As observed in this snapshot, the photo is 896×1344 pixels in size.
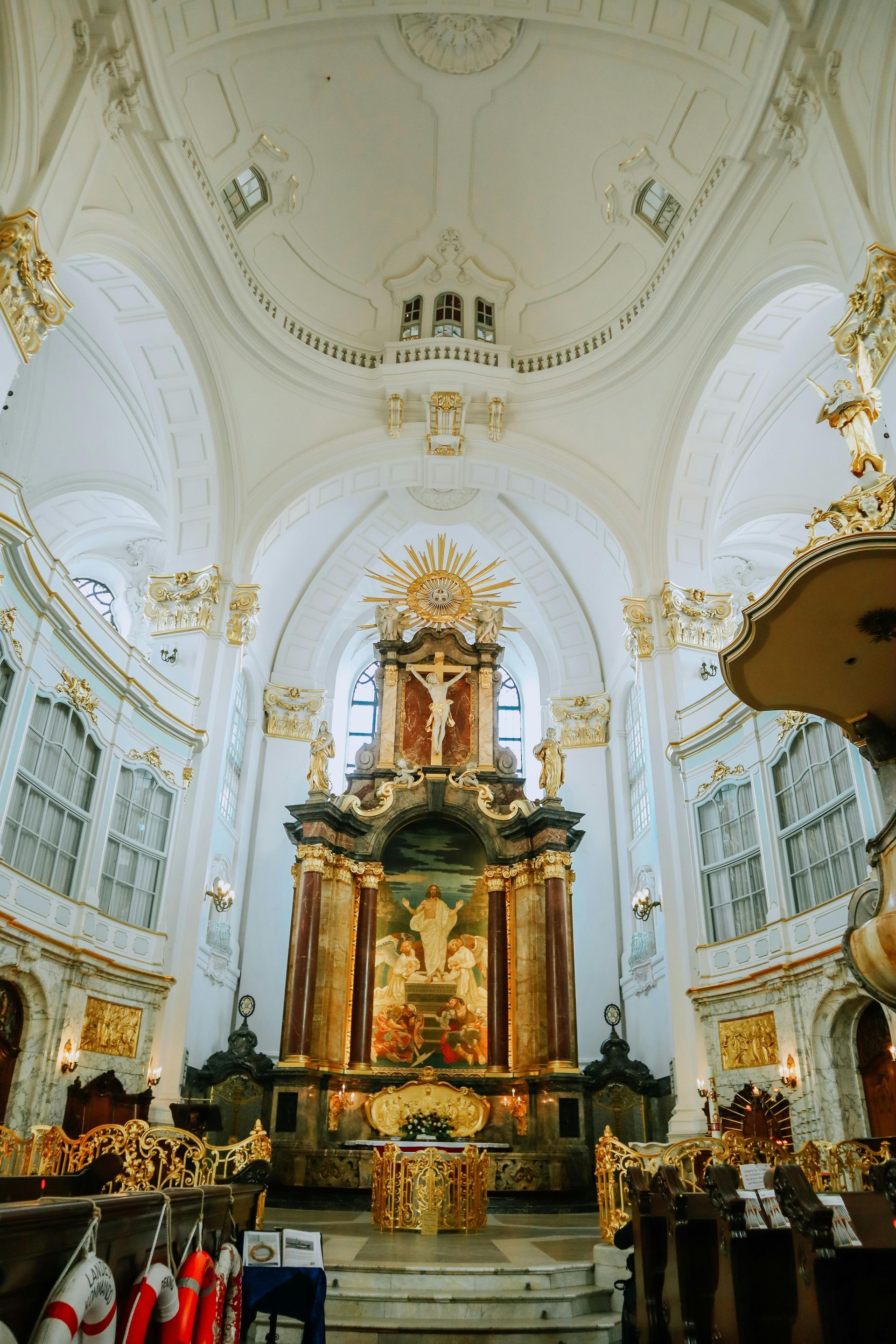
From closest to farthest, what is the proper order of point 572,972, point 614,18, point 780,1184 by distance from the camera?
1. point 780,1184
2. point 614,18
3. point 572,972

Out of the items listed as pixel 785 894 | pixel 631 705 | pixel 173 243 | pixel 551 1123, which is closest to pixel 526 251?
pixel 173 243

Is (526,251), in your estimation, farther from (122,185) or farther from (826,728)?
(826,728)

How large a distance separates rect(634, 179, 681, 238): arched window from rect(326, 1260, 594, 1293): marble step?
1567cm

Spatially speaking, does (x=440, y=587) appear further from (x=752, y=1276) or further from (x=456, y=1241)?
(x=752, y=1276)

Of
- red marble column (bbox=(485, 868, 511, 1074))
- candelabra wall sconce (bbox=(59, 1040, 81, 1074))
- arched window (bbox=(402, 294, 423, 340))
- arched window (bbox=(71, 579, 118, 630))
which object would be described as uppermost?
arched window (bbox=(402, 294, 423, 340))

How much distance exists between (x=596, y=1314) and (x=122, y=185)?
582 inches

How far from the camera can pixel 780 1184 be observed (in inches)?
164

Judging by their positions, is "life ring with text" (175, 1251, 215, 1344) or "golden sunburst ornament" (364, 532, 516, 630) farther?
"golden sunburst ornament" (364, 532, 516, 630)

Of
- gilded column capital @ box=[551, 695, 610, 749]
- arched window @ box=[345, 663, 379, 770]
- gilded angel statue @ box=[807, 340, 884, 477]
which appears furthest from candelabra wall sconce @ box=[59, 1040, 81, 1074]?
gilded column capital @ box=[551, 695, 610, 749]

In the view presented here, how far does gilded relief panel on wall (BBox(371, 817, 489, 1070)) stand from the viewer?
58.1ft

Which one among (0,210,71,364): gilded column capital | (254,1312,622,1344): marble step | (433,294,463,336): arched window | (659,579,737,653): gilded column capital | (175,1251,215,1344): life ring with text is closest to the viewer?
(175,1251,215,1344): life ring with text

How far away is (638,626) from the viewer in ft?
56.9

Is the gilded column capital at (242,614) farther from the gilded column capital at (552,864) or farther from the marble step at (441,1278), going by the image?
the marble step at (441,1278)

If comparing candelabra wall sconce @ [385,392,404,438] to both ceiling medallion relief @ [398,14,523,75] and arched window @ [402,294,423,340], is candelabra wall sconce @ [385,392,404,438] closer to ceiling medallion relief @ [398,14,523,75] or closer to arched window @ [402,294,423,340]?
arched window @ [402,294,423,340]
